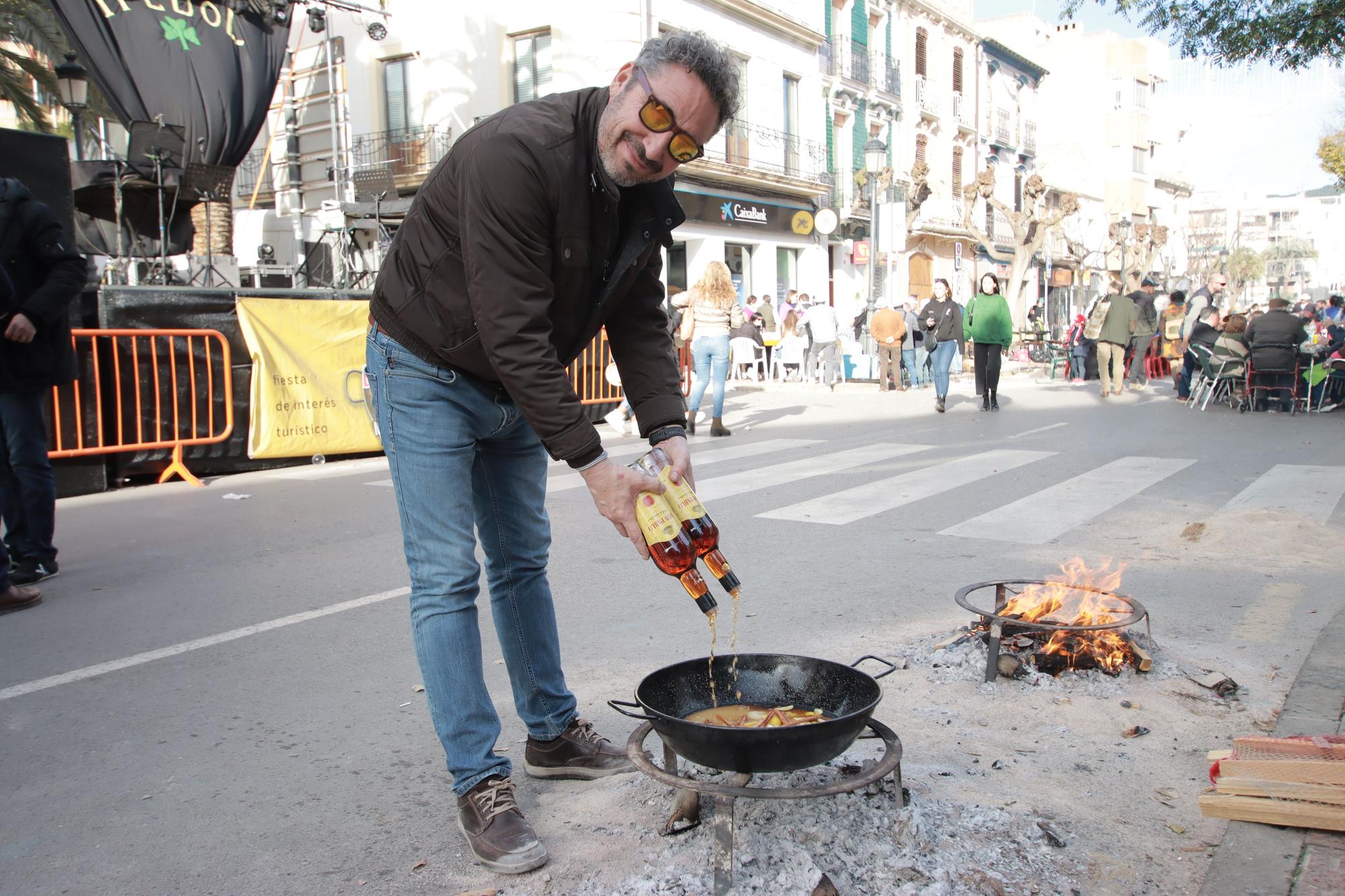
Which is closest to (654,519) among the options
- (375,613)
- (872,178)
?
(375,613)

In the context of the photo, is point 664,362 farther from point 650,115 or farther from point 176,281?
point 176,281

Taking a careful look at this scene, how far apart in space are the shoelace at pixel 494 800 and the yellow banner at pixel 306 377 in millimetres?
7588

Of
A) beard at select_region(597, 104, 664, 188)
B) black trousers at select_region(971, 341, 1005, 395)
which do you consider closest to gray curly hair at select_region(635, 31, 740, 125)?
beard at select_region(597, 104, 664, 188)

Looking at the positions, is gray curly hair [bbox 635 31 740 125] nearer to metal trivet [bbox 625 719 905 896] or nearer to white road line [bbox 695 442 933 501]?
metal trivet [bbox 625 719 905 896]

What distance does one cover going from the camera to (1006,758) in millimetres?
2984

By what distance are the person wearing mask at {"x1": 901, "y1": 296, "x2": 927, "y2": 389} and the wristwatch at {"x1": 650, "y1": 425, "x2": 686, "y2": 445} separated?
16.6 m

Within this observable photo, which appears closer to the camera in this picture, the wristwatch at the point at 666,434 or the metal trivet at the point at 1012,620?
the wristwatch at the point at 666,434

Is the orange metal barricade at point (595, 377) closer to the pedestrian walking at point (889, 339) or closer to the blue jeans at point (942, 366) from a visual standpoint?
the blue jeans at point (942, 366)

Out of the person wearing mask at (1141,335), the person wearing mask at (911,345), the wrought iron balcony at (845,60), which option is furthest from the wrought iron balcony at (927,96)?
the person wearing mask at (911,345)

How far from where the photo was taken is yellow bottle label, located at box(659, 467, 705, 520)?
2.41 meters

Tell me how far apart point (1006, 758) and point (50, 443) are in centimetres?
756

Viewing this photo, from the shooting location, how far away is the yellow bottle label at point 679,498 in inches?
94.8

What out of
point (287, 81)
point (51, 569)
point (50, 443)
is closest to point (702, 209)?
point (287, 81)

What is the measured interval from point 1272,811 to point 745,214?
27044mm
